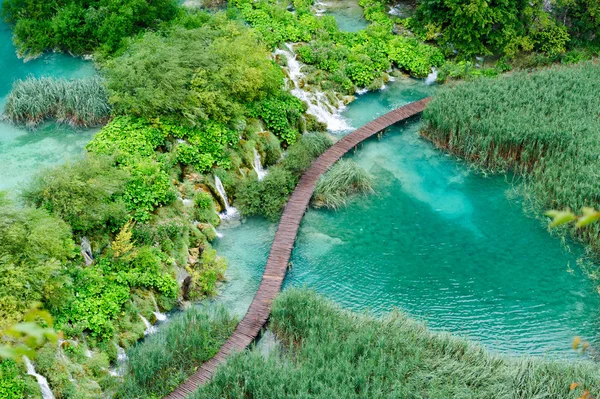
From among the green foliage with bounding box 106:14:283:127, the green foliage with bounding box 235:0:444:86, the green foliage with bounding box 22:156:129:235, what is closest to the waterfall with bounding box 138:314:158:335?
the green foliage with bounding box 22:156:129:235

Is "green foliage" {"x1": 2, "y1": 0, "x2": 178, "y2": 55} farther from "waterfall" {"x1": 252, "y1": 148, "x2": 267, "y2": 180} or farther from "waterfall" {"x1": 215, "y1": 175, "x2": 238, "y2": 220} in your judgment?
"waterfall" {"x1": 215, "y1": 175, "x2": 238, "y2": 220}

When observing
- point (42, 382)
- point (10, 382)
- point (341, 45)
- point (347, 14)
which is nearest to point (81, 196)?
point (42, 382)

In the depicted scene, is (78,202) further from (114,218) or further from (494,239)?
(494,239)

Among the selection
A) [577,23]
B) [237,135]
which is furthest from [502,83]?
Result: [237,135]

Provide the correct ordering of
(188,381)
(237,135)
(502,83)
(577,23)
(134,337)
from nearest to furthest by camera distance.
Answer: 1. (188,381)
2. (134,337)
3. (237,135)
4. (502,83)
5. (577,23)

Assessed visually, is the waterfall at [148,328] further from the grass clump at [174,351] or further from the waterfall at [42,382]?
the waterfall at [42,382]

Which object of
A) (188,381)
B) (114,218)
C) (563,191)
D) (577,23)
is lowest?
(188,381)
